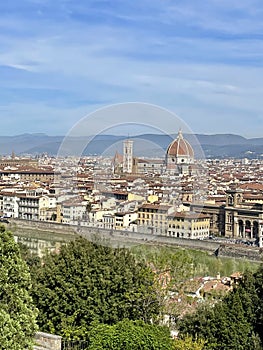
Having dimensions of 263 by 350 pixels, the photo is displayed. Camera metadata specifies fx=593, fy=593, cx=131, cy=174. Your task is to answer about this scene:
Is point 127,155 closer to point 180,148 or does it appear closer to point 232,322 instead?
point 180,148

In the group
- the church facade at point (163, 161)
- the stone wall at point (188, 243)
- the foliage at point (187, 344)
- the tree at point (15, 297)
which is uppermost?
the church facade at point (163, 161)

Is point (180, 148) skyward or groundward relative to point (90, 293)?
skyward

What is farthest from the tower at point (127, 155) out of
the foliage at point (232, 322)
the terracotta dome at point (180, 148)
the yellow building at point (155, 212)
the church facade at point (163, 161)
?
the foliage at point (232, 322)

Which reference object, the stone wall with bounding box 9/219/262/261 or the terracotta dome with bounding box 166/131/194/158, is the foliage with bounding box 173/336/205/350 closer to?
the terracotta dome with bounding box 166/131/194/158

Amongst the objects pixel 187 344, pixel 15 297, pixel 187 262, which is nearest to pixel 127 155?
pixel 187 262

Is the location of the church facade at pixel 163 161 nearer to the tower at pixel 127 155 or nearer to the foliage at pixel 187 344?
the tower at pixel 127 155

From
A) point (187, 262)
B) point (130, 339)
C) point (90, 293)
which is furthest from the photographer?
point (187, 262)
